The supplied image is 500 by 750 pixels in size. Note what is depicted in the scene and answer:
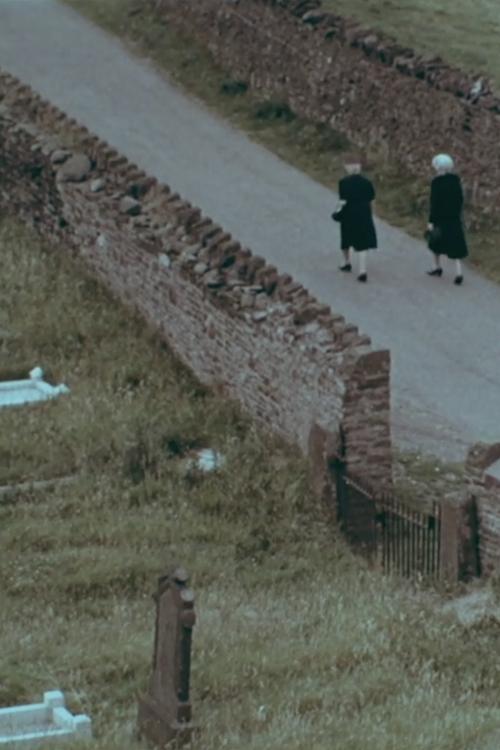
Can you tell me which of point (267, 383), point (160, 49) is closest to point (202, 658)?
point (267, 383)

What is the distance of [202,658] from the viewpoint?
1647 centimetres

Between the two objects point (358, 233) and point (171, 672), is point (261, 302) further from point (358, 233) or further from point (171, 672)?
point (171, 672)

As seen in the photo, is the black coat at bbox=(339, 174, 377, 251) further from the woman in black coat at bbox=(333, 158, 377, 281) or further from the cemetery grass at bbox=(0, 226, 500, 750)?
the cemetery grass at bbox=(0, 226, 500, 750)

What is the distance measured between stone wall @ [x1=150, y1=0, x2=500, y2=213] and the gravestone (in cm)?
1135

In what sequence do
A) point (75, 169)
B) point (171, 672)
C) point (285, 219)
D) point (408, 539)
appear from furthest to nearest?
point (285, 219) < point (75, 169) < point (408, 539) < point (171, 672)

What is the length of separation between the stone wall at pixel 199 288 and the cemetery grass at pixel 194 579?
0.93 ft

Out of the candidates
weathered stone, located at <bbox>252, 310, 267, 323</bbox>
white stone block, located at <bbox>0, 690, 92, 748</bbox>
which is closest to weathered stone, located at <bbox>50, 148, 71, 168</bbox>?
weathered stone, located at <bbox>252, 310, 267, 323</bbox>

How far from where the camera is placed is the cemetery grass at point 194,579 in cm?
1551

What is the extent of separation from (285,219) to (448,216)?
93.1 inches

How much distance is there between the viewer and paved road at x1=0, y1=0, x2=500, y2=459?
21.9 metres

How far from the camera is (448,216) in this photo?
24.6m

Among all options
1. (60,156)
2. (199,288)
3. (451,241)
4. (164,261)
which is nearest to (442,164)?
(451,241)

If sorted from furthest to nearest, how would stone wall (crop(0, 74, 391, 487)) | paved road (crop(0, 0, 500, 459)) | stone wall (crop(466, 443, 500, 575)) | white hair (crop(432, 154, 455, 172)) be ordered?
white hair (crop(432, 154, 455, 172)) < paved road (crop(0, 0, 500, 459)) < stone wall (crop(0, 74, 391, 487)) < stone wall (crop(466, 443, 500, 575))

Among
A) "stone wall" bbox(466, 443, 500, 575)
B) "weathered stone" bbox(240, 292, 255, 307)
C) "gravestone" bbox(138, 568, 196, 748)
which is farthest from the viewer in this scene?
"weathered stone" bbox(240, 292, 255, 307)
